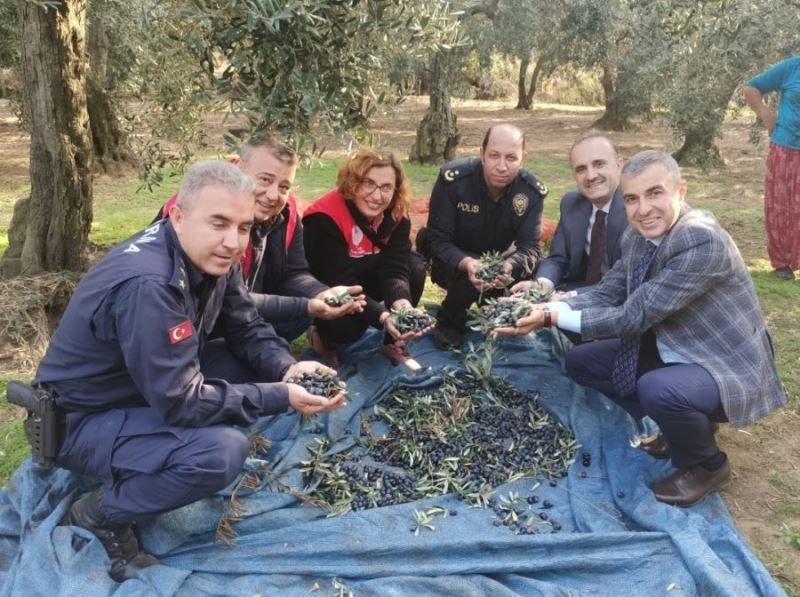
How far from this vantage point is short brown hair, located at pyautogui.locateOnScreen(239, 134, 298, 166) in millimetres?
3924

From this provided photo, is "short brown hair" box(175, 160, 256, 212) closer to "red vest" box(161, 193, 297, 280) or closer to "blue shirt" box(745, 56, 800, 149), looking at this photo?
"red vest" box(161, 193, 297, 280)

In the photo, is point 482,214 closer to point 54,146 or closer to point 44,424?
point 44,424

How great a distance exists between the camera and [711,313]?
357 centimetres

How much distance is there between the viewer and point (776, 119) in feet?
22.9

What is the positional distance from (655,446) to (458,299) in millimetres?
1788

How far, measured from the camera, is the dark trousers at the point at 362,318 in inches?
194

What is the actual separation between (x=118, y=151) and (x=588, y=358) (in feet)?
32.9

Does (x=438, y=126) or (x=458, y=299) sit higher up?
(x=438, y=126)

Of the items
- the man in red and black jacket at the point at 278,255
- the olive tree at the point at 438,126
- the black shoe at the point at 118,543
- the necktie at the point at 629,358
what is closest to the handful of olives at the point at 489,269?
the man in red and black jacket at the point at 278,255

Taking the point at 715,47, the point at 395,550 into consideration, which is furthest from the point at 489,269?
the point at 715,47

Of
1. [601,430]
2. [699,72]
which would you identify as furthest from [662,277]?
[699,72]

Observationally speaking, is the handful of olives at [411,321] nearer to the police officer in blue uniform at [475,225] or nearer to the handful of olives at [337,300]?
the handful of olives at [337,300]

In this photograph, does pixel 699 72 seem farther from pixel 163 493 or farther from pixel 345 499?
pixel 163 493

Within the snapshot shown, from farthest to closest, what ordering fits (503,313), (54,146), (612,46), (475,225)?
(612,46) < (54,146) < (475,225) < (503,313)
